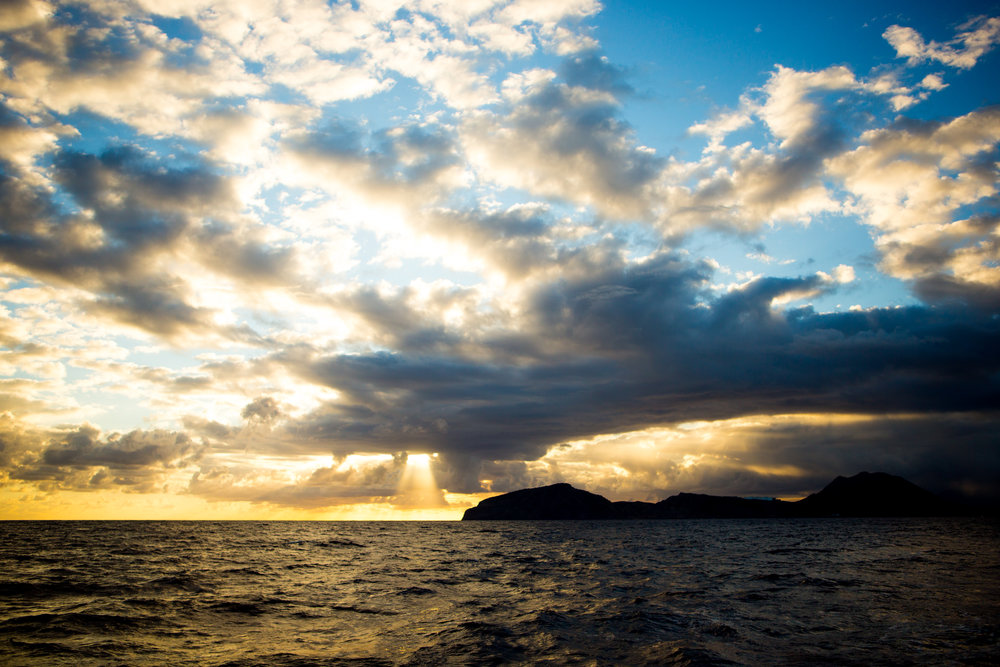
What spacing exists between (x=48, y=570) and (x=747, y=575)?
5757 cm

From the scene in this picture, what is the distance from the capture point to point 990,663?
15531 millimetres

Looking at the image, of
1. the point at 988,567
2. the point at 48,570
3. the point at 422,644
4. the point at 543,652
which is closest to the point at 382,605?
the point at 422,644

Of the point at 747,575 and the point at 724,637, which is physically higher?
the point at 724,637

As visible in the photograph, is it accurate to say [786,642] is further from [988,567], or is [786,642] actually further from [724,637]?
[988,567]

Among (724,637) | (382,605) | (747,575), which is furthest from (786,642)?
(747,575)

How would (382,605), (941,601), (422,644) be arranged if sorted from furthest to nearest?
(382,605)
(941,601)
(422,644)

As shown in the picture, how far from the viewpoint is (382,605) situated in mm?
28844

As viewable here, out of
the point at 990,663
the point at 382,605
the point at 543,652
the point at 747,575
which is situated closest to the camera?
the point at 990,663

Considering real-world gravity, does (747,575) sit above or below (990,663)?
below

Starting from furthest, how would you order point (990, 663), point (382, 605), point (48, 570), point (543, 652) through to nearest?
point (48, 570)
point (382, 605)
point (543, 652)
point (990, 663)

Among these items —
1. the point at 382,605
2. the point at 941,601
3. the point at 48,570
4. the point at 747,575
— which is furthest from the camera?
the point at 48,570

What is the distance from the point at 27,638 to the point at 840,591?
133ft

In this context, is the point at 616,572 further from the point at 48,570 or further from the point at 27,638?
the point at 48,570

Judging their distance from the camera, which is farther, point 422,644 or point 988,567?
point 988,567
